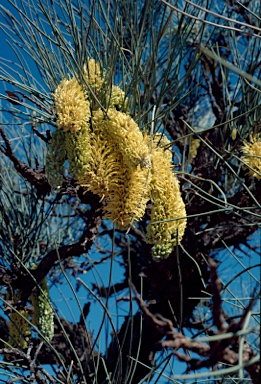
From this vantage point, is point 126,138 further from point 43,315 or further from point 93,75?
point 43,315

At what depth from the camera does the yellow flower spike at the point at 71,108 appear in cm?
87

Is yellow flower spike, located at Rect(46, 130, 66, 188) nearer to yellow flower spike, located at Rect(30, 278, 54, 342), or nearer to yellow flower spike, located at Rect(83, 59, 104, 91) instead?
yellow flower spike, located at Rect(83, 59, 104, 91)

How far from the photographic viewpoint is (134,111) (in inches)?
38.7

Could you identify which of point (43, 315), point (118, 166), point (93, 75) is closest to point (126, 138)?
point (118, 166)

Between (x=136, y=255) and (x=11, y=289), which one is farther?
(x=136, y=255)

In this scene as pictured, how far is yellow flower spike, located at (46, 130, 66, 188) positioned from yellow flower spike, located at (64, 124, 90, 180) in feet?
0.04

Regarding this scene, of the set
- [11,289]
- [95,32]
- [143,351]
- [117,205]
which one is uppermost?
[95,32]

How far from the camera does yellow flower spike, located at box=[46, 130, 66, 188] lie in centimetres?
89

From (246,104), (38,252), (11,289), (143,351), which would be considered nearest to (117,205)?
(246,104)

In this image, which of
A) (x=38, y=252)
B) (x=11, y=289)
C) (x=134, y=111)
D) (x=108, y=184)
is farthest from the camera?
(x=38, y=252)

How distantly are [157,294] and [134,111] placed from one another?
3.01ft

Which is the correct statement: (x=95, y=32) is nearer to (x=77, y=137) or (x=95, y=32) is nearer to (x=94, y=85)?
(x=94, y=85)

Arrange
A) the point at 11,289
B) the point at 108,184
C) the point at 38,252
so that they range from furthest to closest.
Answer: the point at 38,252, the point at 11,289, the point at 108,184

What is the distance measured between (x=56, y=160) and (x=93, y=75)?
21cm
